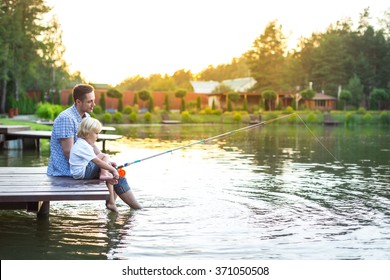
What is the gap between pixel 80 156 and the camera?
689 centimetres

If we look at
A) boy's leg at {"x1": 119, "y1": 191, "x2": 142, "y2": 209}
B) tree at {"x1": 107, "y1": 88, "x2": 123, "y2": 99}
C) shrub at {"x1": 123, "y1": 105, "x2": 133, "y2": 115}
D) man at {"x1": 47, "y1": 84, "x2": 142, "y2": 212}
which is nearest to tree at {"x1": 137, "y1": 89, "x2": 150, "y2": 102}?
tree at {"x1": 107, "y1": 88, "x2": 123, "y2": 99}

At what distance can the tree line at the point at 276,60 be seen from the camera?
4375 cm

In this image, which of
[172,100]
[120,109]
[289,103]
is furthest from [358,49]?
[120,109]

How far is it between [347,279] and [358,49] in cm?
6835

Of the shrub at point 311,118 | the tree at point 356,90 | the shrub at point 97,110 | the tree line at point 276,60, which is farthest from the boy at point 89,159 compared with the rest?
the tree at point 356,90

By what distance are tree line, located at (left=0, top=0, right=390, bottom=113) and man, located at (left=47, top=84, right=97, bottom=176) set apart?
96.6 feet

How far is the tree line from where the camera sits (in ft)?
144

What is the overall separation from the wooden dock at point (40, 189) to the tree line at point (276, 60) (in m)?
29.2

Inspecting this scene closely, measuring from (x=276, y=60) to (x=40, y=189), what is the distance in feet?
255

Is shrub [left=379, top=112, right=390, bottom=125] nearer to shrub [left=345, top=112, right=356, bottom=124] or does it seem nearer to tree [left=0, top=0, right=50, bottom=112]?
shrub [left=345, top=112, right=356, bottom=124]

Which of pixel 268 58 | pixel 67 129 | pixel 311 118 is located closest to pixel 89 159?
pixel 67 129

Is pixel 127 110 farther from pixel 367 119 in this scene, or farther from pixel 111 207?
pixel 111 207

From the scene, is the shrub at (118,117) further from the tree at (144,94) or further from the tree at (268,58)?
the tree at (268,58)

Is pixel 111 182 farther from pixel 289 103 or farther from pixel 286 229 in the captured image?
pixel 289 103
